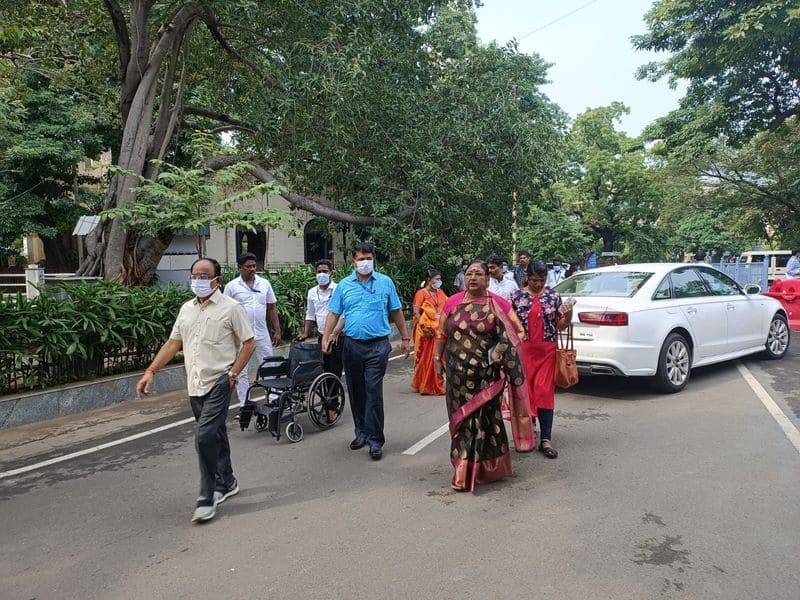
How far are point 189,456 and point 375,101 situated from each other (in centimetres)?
921

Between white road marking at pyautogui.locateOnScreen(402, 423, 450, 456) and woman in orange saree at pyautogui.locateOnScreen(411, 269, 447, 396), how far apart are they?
5.12 feet

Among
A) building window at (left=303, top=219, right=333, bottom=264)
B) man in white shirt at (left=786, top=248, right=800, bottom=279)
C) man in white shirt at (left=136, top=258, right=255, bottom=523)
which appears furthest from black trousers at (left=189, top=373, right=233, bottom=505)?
building window at (left=303, top=219, right=333, bottom=264)

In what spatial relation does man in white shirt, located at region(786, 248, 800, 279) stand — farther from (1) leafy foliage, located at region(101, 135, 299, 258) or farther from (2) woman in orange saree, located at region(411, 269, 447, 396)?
(1) leafy foliage, located at region(101, 135, 299, 258)

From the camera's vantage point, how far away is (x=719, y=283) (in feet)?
27.4

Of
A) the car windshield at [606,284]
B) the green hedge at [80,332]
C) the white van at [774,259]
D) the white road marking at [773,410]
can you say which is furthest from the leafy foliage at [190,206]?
the white van at [774,259]

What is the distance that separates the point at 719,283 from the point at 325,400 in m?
5.69

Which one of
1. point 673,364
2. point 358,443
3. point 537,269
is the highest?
point 537,269

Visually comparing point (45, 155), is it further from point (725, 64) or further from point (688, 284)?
point (725, 64)

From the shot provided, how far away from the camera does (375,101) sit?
41.9 feet

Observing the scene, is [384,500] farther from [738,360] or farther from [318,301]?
[738,360]

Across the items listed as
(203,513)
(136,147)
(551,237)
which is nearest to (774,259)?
(551,237)

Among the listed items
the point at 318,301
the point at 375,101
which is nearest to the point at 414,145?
the point at 375,101

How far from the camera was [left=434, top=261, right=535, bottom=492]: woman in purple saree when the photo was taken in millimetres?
4426

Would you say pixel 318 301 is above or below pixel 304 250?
below
